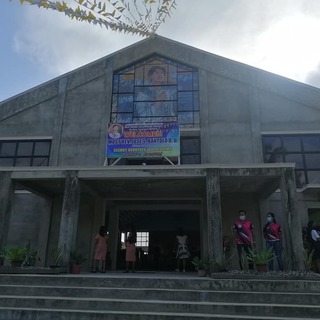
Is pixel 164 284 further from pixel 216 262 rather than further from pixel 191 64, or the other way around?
pixel 191 64

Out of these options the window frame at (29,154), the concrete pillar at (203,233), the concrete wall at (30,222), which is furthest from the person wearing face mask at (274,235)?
the window frame at (29,154)

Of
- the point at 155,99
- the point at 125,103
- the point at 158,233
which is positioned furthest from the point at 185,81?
the point at 158,233

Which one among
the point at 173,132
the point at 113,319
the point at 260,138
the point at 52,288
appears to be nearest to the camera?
the point at 113,319

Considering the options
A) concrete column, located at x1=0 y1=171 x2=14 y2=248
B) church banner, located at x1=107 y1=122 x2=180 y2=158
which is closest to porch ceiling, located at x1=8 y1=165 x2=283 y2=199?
concrete column, located at x1=0 y1=171 x2=14 y2=248

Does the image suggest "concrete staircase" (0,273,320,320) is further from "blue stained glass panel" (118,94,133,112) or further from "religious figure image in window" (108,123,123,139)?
"blue stained glass panel" (118,94,133,112)

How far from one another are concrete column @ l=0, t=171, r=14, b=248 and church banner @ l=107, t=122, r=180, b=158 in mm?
3391

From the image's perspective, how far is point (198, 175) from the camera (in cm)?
1039

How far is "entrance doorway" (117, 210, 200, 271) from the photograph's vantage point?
1533cm

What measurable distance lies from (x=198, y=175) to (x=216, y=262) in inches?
102

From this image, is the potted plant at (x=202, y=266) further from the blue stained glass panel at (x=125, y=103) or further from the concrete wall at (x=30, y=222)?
the blue stained glass panel at (x=125, y=103)

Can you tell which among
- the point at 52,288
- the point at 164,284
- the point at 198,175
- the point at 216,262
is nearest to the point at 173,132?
the point at 198,175

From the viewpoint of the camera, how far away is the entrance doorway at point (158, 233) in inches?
604

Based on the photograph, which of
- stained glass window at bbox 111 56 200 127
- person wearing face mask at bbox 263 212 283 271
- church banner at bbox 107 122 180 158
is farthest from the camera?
stained glass window at bbox 111 56 200 127

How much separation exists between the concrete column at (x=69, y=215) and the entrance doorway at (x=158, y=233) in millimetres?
4119
